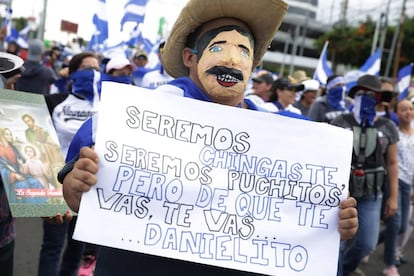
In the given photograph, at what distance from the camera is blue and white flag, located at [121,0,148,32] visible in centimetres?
479

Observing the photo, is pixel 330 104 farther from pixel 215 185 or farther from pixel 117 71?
pixel 215 185

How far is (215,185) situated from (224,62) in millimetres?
441

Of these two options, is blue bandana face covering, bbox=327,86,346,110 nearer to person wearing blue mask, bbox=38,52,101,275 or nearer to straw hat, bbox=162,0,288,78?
person wearing blue mask, bbox=38,52,101,275

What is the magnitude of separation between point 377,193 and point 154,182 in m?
2.93

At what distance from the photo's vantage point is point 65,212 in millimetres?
2672

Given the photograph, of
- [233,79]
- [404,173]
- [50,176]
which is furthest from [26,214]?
[404,173]

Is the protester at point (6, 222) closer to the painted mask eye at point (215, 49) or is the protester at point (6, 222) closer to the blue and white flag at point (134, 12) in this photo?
the painted mask eye at point (215, 49)

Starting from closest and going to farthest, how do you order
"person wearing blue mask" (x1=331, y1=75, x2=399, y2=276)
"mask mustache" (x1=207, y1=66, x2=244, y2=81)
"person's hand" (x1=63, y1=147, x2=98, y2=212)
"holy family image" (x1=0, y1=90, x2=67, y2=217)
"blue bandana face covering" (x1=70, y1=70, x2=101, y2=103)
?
1. "person's hand" (x1=63, y1=147, x2=98, y2=212)
2. "mask mustache" (x1=207, y1=66, x2=244, y2=81)
3. "holy family image" (x1=0, y1=90, x2=67, y2=217)
4. "blue bandana face covering" (x1=70, y1=70, x2=101, y2=103)
5. "person wearing blue mask" (x1=331, y1=75, x2=399, y2=276)

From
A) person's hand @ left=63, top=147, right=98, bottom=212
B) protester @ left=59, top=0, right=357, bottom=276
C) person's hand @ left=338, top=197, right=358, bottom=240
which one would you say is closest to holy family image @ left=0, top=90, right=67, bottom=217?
protester @ left=59, top=0, right=357, bottom=276

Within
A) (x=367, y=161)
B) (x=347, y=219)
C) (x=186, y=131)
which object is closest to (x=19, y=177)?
(x=186, y=131)

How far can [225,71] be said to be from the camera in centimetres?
181

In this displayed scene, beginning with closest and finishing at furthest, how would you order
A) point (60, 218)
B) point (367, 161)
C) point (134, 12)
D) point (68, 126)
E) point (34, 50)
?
point (60, 218) < point (68, 126) < point (367, 161) < point (134, 12) < point (34, 50)

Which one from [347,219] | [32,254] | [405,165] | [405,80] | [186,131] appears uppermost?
[186,131]

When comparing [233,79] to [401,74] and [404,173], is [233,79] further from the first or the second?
[401,74]
